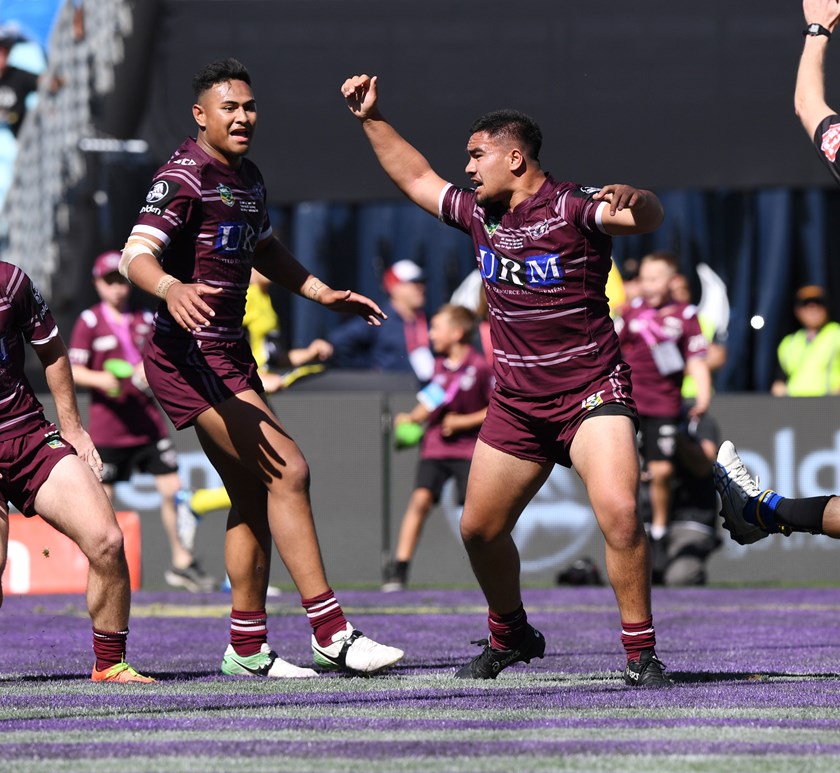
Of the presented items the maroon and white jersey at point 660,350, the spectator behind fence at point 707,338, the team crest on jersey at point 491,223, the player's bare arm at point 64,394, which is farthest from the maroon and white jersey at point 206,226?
the spectator behind fence at point 707,338

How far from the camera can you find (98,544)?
20.7 feet

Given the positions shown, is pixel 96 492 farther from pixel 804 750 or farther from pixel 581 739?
pixel 804 750

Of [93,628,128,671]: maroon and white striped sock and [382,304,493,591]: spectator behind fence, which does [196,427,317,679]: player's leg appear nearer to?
[93,628,128,671]: maroon and white striped sock

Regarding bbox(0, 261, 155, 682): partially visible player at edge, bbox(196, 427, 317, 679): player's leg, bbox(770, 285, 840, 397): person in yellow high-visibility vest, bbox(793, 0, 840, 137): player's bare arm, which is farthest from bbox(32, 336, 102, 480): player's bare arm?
bbox(770, 285, 840, 397): person in yellow high-visibility vest

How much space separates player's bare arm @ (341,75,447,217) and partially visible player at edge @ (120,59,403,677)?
1.46 ft

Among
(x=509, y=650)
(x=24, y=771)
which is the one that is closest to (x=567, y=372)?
(x=509, y=650)

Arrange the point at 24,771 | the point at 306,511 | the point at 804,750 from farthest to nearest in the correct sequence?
the point at 306,511
the point at 804,750
the point at 24,771

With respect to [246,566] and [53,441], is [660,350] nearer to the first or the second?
[246,566]

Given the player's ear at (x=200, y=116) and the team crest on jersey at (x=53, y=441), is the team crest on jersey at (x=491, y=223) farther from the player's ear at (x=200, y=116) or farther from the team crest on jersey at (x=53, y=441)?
the team crest on jersey at (x=53, y=441)

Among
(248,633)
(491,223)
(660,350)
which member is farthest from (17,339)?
(660,350)

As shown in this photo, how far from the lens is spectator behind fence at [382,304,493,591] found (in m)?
12.4

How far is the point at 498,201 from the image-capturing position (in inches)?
251

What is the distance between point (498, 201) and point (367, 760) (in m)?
2.62

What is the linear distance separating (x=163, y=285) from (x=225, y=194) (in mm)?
687
